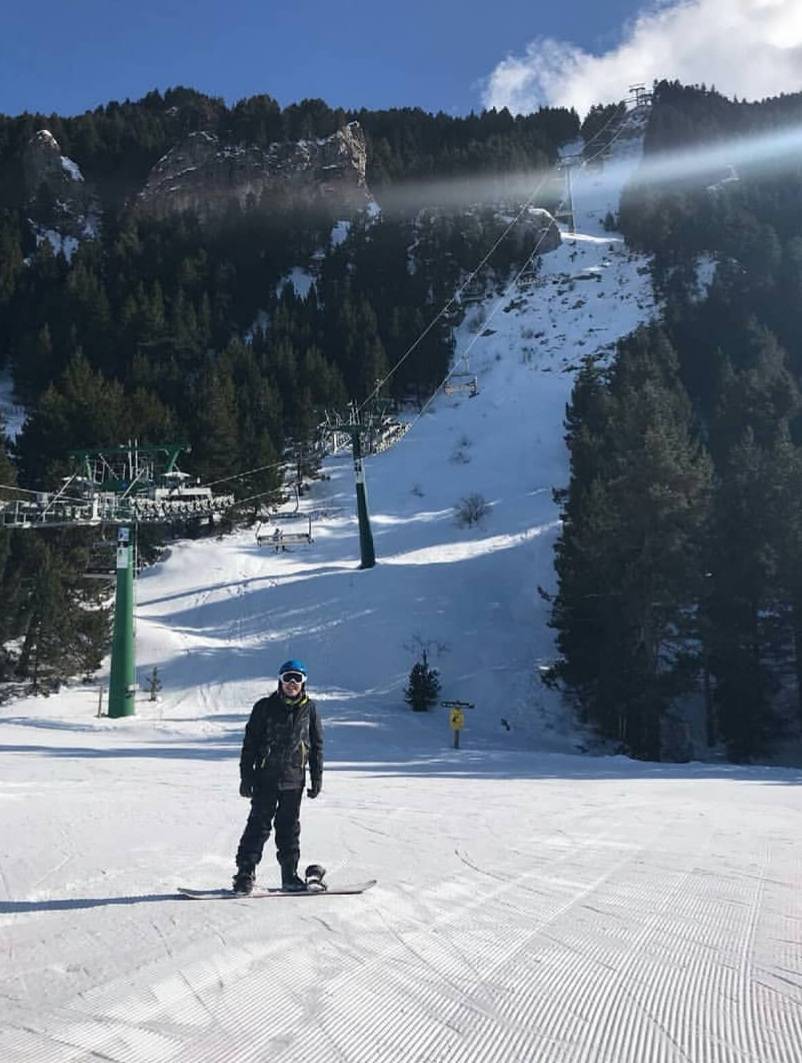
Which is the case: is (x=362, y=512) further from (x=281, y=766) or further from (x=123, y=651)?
(x=281, y=766)

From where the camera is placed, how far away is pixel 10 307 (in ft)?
226

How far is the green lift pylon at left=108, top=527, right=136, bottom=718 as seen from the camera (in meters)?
21.6

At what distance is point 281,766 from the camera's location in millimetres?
5422

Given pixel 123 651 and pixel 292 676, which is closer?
pixel 292 676

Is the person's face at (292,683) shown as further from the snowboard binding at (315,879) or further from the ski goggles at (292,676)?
the snowboard binding at (315,879)

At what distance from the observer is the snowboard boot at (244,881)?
514 centimetres

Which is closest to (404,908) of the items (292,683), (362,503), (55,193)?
(292,683)

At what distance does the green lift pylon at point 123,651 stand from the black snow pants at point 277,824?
17.5m

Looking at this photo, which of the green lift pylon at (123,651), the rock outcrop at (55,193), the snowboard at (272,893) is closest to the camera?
the snowboard at (272,893)

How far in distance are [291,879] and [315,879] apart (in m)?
0.24

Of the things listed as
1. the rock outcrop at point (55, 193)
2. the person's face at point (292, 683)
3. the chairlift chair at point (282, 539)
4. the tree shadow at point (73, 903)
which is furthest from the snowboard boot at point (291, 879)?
the rock outcrop at point (55, 193)

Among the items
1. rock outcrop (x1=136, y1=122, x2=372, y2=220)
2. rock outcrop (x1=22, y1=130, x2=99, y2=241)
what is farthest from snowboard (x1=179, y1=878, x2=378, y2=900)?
rock outcrop (x1=22, y1=130, x2=99, y2=241)

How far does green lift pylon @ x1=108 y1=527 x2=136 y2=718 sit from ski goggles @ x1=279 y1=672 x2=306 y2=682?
58.0ft

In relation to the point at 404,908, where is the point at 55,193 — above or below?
above
